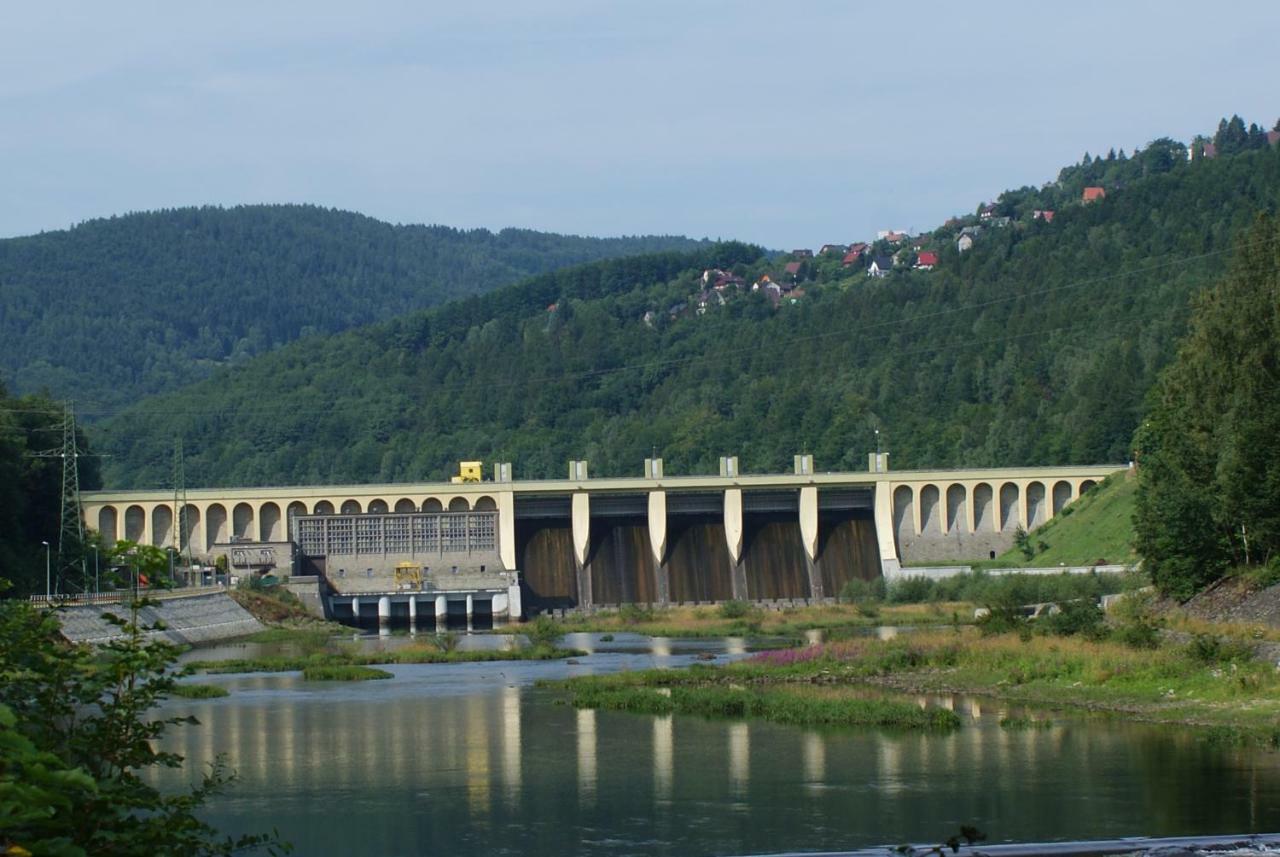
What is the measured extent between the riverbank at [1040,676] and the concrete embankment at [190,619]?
18.6m

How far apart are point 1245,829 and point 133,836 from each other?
1648 cm

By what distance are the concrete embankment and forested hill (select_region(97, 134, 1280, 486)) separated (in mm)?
42671

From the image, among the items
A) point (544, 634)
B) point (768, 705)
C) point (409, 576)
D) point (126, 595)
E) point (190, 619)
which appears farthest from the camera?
point (409, 576)

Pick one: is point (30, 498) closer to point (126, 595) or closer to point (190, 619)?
point (190, 619)

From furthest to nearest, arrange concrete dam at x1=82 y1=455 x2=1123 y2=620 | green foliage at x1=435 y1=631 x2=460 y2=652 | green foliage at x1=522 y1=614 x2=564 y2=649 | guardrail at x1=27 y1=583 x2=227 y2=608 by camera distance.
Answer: concrete dam at x1=82 y1=455 x2=1123 y2=620
green foliage at x1=522 y1=614 x2=564 y2=649
green foliage at x1=435 y1=631 x2=460 y2=652
guardrail at x1=27 y1=583 x2=227 y2=608

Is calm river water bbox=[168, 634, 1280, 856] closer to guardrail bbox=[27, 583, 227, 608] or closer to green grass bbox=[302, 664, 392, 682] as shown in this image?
green grass bbox=[302, 664, 392, 682]

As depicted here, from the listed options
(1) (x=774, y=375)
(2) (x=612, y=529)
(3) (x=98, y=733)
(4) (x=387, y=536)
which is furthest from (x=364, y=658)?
(1) (x=774, y=375)

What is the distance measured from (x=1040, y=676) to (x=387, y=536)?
169 ft

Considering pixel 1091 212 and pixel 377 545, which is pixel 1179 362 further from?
pixel 1091 212

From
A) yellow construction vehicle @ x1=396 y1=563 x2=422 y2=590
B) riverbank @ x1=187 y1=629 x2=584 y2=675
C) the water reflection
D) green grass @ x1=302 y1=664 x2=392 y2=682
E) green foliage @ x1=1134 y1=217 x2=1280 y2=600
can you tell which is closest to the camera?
the water reflection

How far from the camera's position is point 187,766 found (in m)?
34.7

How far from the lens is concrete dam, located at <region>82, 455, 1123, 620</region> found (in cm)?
9038

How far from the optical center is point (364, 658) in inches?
2403

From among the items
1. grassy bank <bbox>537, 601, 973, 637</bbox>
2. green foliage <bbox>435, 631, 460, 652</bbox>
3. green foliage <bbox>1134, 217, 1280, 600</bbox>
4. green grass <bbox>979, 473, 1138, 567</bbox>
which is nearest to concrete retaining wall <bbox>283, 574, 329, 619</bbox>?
grassy bank <bbox>537, 601, 973, 637</bbox>
